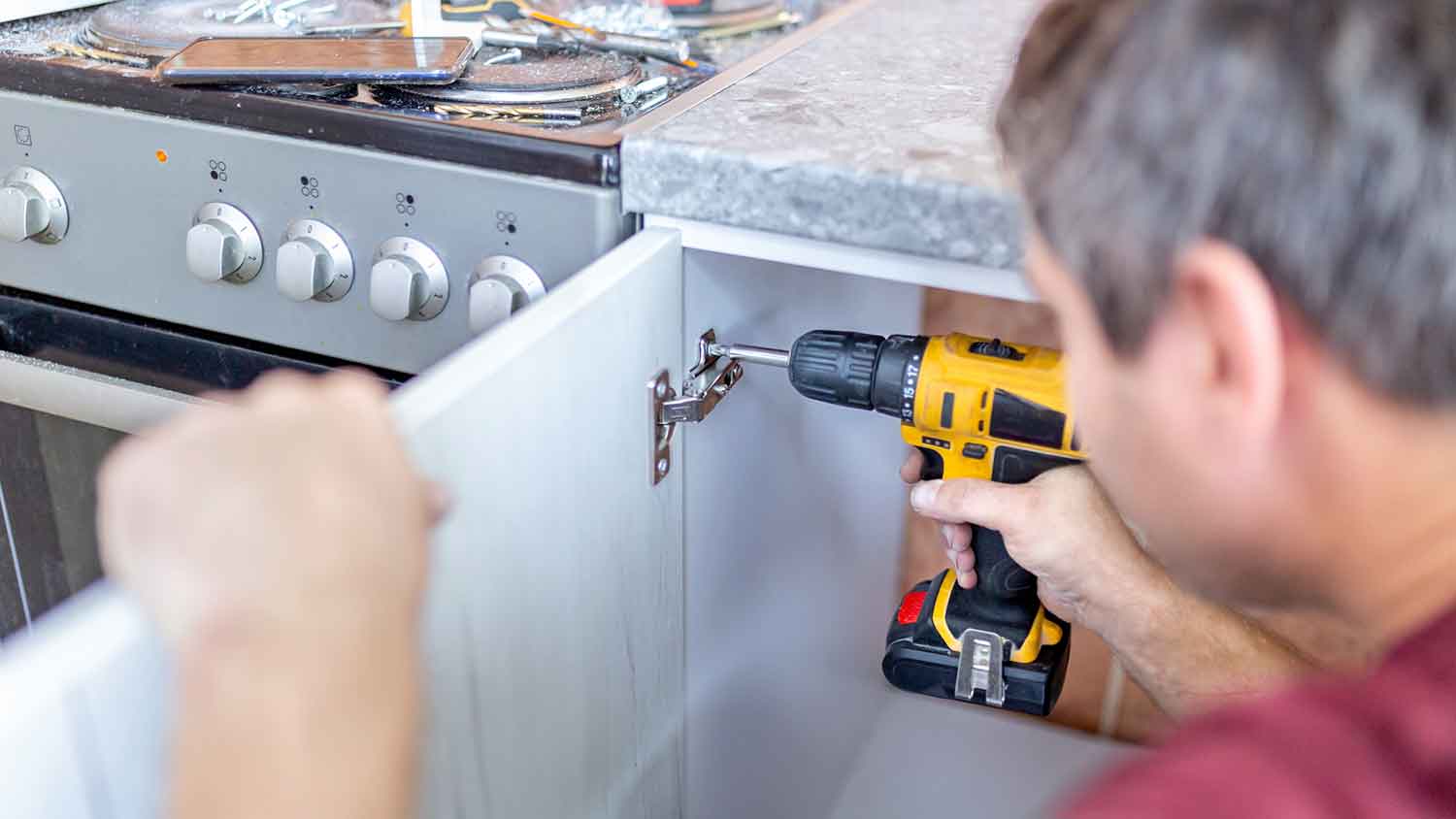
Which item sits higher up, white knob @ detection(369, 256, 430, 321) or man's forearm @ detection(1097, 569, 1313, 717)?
white knob @ detection(369, 256, 430, 321)

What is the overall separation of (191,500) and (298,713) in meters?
0.07

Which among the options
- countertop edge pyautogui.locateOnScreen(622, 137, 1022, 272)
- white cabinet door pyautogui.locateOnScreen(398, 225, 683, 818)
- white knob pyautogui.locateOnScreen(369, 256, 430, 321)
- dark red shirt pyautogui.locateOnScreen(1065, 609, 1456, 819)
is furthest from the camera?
white knob pyautogui.locateOnScreen(369, 256, 430, 321)

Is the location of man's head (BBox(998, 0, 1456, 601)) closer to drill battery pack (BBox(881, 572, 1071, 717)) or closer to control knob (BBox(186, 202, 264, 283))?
drill battery pack (BBox(881, 572, 1071, 717))

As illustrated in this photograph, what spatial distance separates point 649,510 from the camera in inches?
30.8

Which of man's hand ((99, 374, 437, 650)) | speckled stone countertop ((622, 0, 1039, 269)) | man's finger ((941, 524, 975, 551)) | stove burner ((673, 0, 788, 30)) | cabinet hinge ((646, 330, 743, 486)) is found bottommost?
man's finger ((941, 524, 975, 551))

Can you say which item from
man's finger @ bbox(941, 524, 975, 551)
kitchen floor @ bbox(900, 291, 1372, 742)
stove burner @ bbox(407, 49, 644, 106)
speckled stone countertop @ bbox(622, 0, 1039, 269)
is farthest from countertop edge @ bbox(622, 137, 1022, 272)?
kitchen floor @ bbox(900, 291, 1372, 742)

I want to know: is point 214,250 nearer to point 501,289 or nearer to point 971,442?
point 501,289

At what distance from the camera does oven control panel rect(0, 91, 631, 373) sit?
754 mm

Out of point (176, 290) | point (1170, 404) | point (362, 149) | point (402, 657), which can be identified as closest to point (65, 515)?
point (176, 290)

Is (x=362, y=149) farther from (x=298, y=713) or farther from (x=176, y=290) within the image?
(x=298, y=713)

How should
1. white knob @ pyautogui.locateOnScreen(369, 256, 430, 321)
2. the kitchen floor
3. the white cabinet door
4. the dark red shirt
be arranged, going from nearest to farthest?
the dark red shirt, the white cabinet door, white knob @ pyautogui.locateOnScreen(369, 256, 430, 321), the kitchen floor

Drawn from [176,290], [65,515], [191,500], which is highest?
[191,500]

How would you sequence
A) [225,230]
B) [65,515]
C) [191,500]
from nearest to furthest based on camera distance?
1. [191,500]
2. [225,230]
3. [65,515]

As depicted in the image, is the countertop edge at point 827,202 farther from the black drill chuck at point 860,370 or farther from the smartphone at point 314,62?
the smartphone at point 314,62
